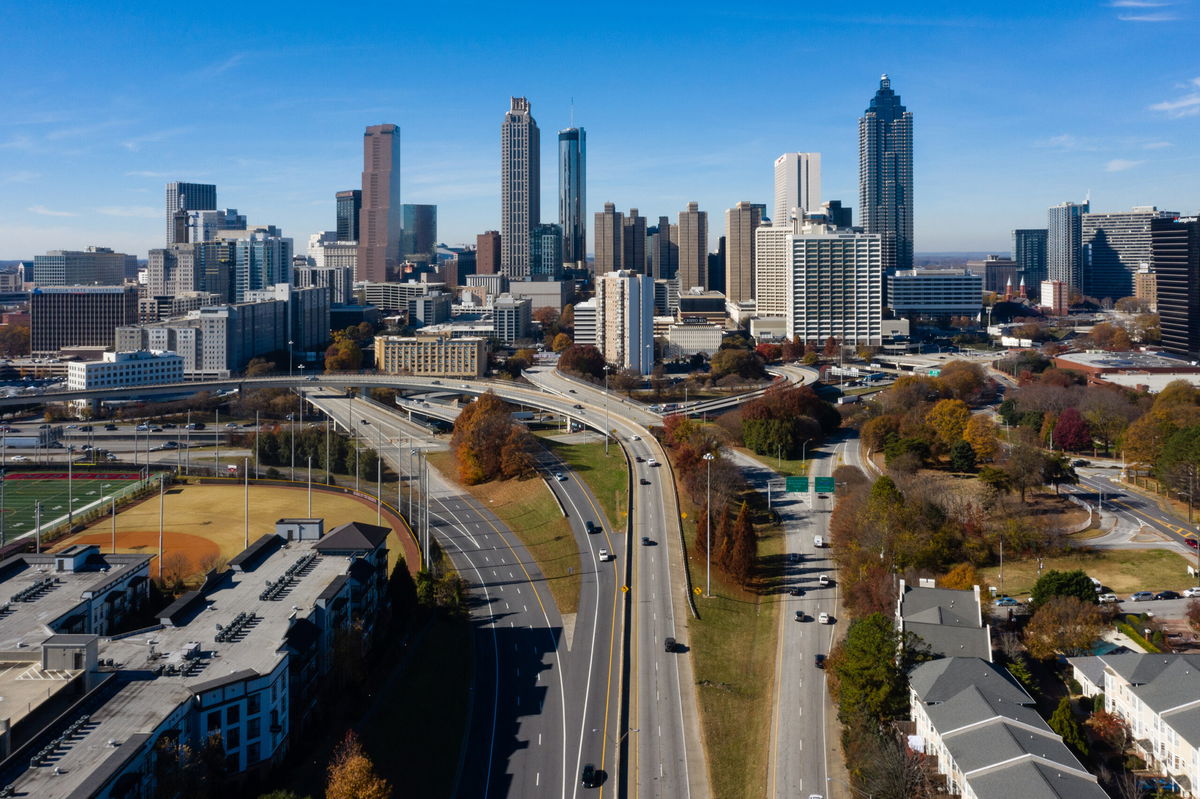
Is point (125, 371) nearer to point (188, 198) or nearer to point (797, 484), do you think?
point (797, 484)

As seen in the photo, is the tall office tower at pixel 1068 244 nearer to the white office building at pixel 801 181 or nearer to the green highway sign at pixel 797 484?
the white office building at pixel 801 181

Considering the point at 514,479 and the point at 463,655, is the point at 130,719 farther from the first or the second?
the point at 514,479

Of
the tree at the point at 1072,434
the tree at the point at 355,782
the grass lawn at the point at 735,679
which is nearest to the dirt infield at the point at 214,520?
the grass lawn at the point at 735,679

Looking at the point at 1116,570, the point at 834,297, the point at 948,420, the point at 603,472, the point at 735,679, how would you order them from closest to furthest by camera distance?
the point at 735,679, the point at 1116,570, the point at 603,472, the point at 948,420, the point at 834,297

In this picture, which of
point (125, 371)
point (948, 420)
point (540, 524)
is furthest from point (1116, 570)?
point (125, 371)

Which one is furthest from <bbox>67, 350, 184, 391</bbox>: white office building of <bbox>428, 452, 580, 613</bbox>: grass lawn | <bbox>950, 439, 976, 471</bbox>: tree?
<bbox>950, 439, 976, 471</bbox>: tree
